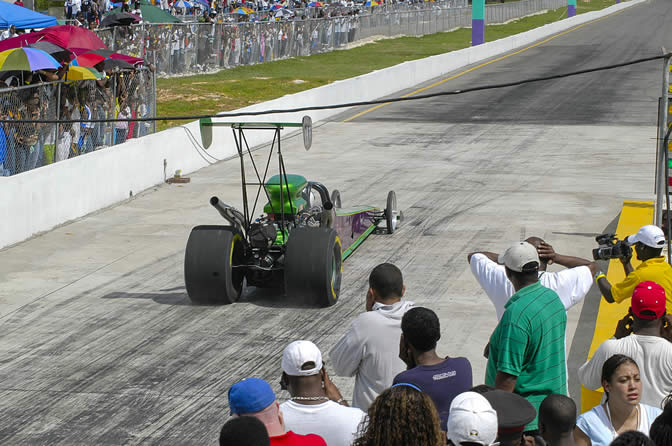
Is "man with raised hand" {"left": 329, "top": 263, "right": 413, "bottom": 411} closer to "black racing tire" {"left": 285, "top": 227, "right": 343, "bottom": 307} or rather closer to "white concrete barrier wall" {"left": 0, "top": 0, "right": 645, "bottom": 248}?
"black racing tire" {"left": 285, "top": 227, "right": 343, "bottom": 307}

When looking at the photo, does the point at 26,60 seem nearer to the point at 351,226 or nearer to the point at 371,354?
the point at 351,226

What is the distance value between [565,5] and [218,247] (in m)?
97.5

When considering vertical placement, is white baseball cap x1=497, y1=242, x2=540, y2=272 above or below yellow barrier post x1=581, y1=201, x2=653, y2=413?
above

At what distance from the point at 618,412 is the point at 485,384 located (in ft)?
2.53

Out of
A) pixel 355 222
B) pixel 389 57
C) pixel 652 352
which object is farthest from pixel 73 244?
pixel 389 57

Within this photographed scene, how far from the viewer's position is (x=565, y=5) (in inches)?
4023

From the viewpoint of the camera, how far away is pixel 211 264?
34.8 ft

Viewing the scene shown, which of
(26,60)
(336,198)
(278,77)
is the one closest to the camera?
(336,198)

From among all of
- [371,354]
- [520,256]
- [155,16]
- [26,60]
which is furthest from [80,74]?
[155,16]

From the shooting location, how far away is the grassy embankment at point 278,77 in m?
27.3

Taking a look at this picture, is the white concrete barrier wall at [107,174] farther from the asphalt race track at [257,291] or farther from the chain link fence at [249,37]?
the chain link fence at [249,37]

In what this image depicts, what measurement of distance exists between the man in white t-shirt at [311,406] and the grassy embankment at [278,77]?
18104 mm

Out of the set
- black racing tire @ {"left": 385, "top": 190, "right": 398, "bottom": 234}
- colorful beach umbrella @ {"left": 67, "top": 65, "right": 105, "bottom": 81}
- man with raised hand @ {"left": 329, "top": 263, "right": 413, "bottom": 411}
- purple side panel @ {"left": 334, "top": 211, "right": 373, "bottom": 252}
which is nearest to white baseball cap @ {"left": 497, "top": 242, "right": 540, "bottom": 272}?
man with raised hand @ {"left": 329, "top": 263, "right": 413, "bottom": 411}

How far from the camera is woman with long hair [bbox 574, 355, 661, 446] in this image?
5035mm
